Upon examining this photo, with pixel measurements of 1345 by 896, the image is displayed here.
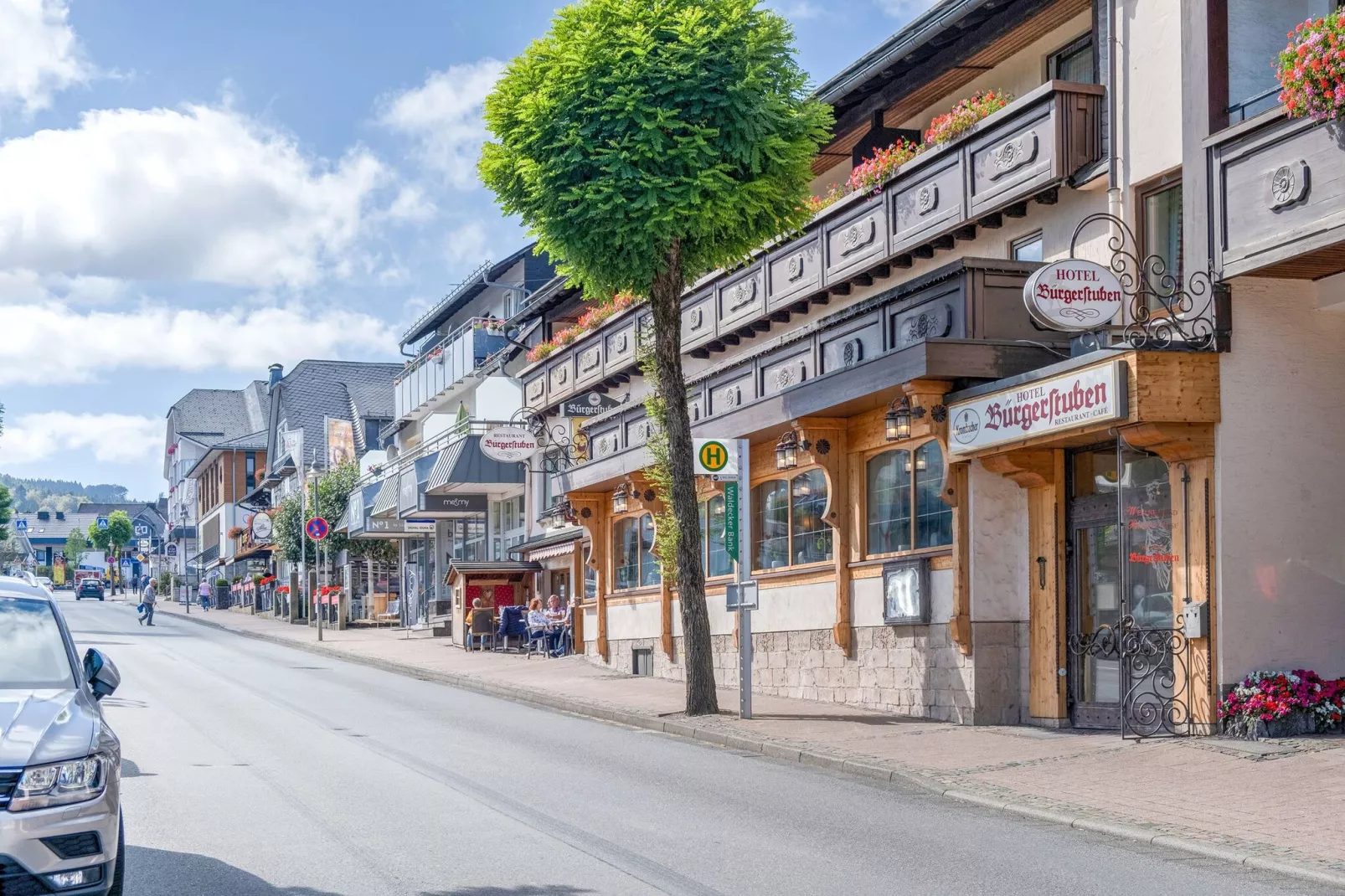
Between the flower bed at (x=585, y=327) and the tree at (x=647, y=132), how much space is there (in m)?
10.3

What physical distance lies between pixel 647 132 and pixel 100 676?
10859 mm

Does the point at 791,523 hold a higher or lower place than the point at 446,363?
lower

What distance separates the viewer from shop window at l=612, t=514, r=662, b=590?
28.7m

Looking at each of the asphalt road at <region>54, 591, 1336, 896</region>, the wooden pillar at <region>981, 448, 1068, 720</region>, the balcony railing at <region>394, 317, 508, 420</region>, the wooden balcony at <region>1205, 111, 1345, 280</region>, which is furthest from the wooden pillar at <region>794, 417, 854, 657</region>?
the balcony railing at <region>394, 317, 508, 420</region>

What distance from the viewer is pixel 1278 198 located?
44.6 ft

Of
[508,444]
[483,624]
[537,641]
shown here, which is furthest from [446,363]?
[537,641]

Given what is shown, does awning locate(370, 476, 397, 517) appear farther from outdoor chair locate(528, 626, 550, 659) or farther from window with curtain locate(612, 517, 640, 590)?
window with curtain locate(612, 517, 640, 590)

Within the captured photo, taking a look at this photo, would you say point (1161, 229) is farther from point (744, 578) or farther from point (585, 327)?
point (585, 327)

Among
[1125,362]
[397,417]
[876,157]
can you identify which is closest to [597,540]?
[876,157]

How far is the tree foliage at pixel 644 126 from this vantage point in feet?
57.6

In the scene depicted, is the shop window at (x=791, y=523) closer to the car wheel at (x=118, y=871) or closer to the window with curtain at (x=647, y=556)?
the window with curtain at (x=647, y=556)

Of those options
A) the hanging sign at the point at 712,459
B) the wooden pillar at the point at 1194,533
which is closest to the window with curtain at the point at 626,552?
the hanging sign at the point at 712,459

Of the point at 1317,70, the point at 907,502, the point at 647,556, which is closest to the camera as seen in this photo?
the point at 1317,70

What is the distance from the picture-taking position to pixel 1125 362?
1438 cm
